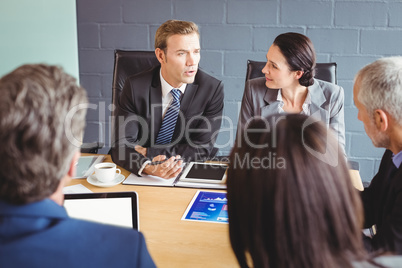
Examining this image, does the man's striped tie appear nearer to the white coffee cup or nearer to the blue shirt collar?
the white coffee cup

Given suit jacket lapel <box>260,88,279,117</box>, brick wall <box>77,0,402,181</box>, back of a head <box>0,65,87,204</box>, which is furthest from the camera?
brick wall <box>77,0,402,181</box>

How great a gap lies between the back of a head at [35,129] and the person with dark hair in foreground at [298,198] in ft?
1.02

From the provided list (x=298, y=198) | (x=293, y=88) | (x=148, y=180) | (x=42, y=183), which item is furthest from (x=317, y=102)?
(x=42, y=183)

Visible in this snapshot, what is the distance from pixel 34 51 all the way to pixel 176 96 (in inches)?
49.3

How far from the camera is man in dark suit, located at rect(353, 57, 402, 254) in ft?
3.61

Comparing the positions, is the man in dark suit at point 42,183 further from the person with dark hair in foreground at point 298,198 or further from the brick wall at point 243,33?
the brick wall at point 243,33

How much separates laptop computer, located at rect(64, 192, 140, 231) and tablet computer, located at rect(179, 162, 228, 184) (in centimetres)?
43

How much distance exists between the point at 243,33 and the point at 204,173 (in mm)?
1384

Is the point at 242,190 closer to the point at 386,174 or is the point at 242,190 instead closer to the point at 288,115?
the point at 288,115

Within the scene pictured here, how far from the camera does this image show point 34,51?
9.24 feet

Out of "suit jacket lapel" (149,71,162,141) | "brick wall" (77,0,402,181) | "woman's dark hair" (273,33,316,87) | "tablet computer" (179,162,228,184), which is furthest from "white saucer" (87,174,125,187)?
"brick wall" (77,0,402,181)

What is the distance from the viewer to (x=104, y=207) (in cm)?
118

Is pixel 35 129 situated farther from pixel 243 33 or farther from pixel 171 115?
pixel 243 33

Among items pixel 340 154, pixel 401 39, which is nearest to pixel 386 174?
pixel 340 154
